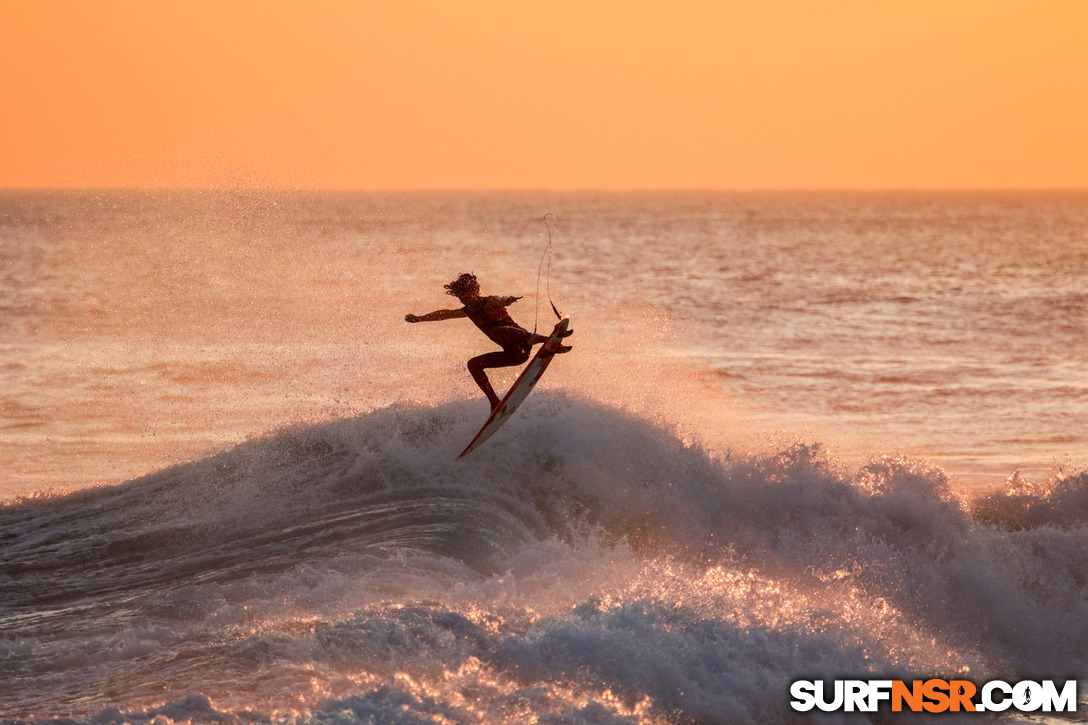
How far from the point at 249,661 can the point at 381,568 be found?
194 centimetres

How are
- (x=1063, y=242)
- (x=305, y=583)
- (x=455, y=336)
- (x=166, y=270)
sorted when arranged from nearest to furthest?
(x=305, y=583), (x=455, y=336), (x=166, y=270), (x=1063, y=242)

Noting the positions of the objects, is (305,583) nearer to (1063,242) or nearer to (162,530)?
(162,530)

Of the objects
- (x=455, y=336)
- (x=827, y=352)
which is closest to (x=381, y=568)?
(x=455, y=336)

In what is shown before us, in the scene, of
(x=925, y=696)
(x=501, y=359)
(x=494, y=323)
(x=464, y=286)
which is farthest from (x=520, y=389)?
(x=925, y=696)

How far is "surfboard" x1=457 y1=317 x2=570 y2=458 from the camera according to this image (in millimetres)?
10938

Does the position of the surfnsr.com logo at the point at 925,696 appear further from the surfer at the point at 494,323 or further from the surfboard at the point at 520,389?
the surfboard at the point at 520,389

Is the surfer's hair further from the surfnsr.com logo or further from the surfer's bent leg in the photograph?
the surfnsr.com logo

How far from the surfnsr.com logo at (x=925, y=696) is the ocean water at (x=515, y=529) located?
0.39ft

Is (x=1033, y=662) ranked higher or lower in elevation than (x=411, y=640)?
lower

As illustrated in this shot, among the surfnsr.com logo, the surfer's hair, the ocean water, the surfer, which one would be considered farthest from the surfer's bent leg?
the surfnsr.com logo

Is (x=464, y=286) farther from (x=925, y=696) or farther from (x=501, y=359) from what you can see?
(x=925, y=696)

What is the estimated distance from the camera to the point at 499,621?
7418 mm

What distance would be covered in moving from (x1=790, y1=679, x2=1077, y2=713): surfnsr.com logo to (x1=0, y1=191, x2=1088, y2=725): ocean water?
0.12 m

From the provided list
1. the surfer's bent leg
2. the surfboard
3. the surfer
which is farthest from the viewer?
the surfboard
